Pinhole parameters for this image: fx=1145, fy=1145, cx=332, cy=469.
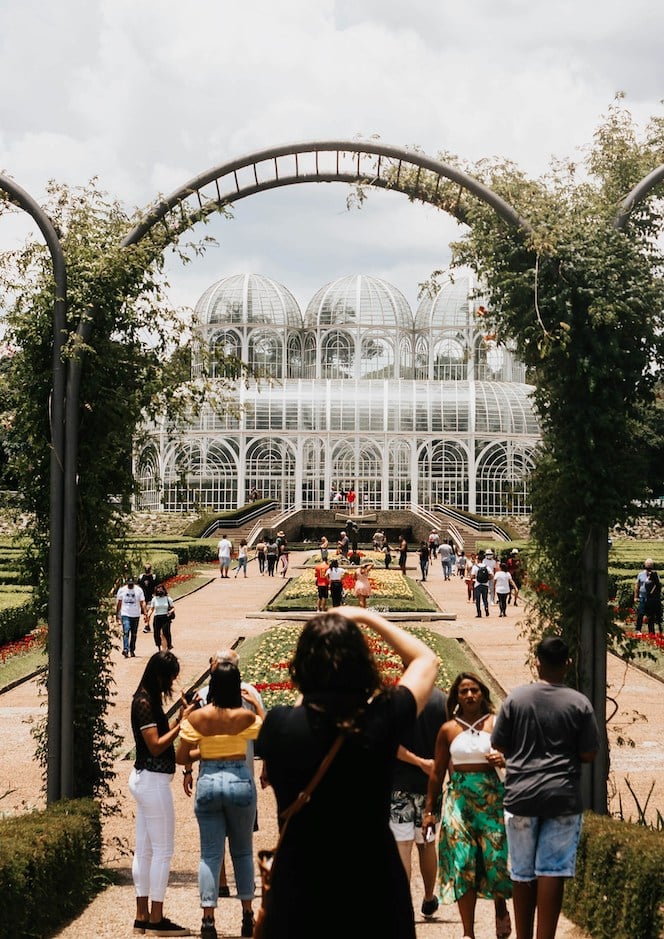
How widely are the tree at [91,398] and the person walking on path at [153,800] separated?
6.70 feet

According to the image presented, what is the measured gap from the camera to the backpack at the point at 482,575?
21.5 m

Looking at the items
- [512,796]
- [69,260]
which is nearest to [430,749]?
[512,796]

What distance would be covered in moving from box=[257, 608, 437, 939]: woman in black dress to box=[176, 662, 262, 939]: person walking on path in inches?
92.4

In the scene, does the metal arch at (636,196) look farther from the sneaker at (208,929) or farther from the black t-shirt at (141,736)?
the sneaker at (208,929)

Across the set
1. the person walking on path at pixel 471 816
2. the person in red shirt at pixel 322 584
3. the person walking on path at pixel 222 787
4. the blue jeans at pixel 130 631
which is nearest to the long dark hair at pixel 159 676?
the person walking on path at pixel 222 787

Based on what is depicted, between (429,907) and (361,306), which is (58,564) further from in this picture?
(361,306)

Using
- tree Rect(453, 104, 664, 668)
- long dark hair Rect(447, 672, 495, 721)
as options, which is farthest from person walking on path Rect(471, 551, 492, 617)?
long dark hair Rect(447, 672, 495, 721)

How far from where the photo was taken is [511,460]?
52.8 meters

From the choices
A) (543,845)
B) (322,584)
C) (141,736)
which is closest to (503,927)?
(543,845)

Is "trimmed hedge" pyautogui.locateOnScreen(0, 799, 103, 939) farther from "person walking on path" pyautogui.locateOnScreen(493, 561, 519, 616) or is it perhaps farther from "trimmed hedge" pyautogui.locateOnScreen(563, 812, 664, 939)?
"person walking on path" pyautogui.locateOnScreen(493, 561, 519, 616)

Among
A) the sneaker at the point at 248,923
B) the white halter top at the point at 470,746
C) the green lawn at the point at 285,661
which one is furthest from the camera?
the green lawn at the point at 285,661

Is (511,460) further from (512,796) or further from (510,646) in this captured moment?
(512,796)

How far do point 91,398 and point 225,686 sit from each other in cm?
292

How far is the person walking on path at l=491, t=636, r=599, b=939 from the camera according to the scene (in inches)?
184
